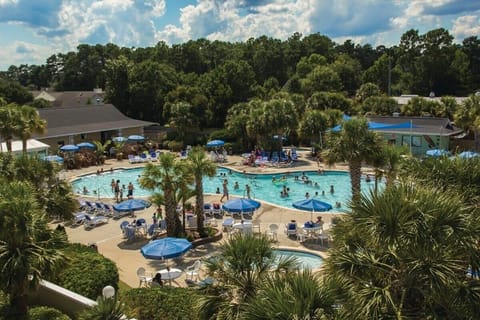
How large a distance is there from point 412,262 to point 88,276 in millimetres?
9628

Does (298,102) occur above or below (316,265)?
above

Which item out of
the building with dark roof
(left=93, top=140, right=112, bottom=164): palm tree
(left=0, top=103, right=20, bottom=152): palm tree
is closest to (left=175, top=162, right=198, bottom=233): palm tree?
(left=0, top=103, right=20, bottom=152): palm tree

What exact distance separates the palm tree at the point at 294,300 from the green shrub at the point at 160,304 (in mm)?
4562

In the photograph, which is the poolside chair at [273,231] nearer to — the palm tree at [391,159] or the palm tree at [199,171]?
the palm tree at [199,171]

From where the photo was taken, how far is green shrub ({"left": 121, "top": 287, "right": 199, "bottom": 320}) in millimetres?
11648

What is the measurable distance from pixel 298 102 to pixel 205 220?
89.3 feet

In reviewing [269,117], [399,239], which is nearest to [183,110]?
[269,117]

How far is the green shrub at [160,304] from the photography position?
11648 mm

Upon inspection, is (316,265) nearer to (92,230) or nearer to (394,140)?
(92,230)

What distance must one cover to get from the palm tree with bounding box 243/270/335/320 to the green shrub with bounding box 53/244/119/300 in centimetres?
736

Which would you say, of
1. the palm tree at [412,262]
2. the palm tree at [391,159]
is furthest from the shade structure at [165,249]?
the palm tree at [391,159]

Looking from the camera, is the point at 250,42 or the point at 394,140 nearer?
the point at 394,140

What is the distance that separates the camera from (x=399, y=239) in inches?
297

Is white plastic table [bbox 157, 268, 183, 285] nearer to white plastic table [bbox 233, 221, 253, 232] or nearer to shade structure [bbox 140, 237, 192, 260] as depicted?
shade structure [bbox 140, 237, 192, 260]
